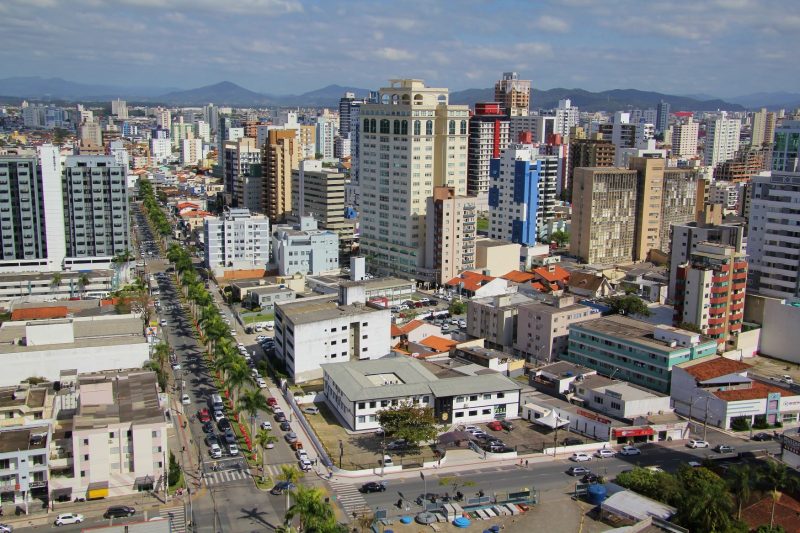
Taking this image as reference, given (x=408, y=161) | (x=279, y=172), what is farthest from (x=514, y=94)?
(x=408, y=161)

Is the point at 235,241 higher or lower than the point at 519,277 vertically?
higher

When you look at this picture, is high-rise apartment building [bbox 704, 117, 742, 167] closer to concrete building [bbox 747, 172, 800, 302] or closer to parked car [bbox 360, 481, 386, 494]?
concrete building [bbox 747, 172, 800, 302]

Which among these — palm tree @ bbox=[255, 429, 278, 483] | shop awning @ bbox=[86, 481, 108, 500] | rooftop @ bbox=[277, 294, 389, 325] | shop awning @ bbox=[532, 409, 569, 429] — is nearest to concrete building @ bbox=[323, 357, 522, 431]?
shop awning @ bbox=[532, 409, 569, 429]

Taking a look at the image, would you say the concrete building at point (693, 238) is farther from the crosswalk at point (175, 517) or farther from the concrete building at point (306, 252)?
the crosswalk at point (175, 517)

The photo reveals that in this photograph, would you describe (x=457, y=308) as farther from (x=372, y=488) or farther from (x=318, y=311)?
(x=372, y=488)

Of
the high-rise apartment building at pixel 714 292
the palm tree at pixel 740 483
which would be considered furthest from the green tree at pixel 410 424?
the high-rise apartment building at pixel 714 292

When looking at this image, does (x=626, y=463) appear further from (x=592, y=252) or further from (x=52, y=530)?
(x=592, y=252)
